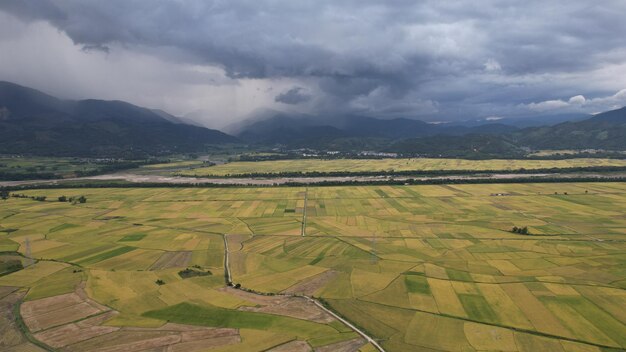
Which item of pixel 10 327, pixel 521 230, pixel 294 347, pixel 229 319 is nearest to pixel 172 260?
pixel 10 327

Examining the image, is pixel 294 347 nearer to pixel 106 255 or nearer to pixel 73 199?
pixel 106 255

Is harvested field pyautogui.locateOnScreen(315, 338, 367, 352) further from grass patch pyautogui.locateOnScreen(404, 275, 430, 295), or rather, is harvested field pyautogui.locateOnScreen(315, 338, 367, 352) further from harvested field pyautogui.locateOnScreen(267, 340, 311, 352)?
grass patch pyautogui.locateOnScreen(404, 275, 430, 295)

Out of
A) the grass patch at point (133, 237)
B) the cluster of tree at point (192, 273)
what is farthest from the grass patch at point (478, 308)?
the grass patch at point (133, 237)

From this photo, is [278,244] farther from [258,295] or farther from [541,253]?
[541,253]

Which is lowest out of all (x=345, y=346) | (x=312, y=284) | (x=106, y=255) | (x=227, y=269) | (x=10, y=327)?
(x=345, y=346)

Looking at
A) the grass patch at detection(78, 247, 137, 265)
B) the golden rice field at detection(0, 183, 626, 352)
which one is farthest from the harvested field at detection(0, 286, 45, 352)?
the grass patch at detection(78, 247, 137, 265)
